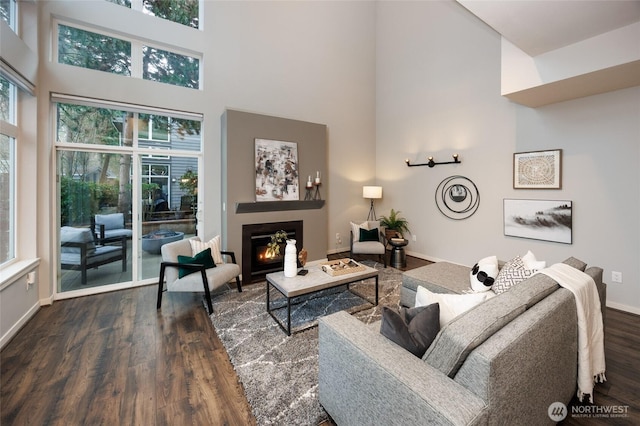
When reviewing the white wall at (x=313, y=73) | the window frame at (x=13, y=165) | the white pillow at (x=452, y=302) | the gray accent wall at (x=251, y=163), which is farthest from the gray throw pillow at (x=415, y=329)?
the window frame at (x=13, y=165)

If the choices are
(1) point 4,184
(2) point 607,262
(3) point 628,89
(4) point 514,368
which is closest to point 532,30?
(3) point 628,89

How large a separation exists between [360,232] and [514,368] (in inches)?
163

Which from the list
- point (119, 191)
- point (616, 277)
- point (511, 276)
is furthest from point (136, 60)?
point (616, 277)

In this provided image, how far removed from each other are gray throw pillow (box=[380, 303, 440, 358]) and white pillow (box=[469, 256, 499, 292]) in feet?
4.44

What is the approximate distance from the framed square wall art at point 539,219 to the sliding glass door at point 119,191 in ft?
16.1

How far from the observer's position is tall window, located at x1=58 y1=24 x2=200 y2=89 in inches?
138

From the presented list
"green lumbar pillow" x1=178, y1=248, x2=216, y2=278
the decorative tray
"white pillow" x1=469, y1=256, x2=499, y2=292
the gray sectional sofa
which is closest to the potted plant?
the decorative tray

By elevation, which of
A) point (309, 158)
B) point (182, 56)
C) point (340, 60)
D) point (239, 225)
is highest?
point (340, 60)

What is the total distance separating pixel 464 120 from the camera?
4789 mm

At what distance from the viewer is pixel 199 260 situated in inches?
134

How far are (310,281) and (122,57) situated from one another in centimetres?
398

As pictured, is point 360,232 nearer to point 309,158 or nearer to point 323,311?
point 309,158

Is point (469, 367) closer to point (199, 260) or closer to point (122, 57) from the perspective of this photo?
point (199, 260)

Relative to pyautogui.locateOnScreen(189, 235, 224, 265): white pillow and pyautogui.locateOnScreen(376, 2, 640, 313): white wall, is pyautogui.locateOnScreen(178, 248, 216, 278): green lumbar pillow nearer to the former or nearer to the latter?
pyautogui.locateOnScreen(189, 235, 224, 265): white pillow
